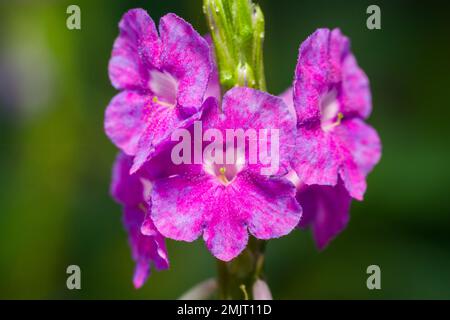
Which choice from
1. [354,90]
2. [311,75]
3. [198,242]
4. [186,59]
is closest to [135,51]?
[186,59]

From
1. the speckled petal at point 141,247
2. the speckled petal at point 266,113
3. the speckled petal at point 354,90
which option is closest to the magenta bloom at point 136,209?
the speckled petal at point 141,247

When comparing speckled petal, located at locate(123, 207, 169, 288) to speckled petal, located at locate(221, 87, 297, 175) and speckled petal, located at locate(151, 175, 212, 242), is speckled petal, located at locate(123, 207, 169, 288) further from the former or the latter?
speckled petal, located at locate(221, 87, 297, 175)

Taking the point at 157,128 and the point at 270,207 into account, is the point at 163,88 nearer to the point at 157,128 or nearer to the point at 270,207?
the point at 157,128

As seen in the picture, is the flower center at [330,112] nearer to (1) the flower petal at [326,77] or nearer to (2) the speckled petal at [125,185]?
(1) the flower petal at [326,77]

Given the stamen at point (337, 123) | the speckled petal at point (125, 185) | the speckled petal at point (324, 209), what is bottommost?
the speckled petal at point (324, 209)

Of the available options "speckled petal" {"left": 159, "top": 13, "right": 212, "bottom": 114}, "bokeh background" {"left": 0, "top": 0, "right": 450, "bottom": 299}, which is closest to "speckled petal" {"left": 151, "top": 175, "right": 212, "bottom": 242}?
"speckled petal" {"left": 159, "top": 13, "right": 212, "bottom": 114}

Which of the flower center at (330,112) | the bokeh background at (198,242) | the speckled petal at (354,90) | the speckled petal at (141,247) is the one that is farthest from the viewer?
the bokeh background at (198,242)

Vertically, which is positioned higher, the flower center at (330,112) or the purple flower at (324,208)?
the flower center at (330,112)
